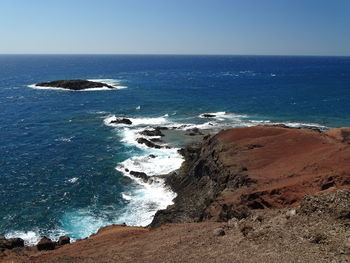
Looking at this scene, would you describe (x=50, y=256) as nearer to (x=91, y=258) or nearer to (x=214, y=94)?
(x=91, y=258)

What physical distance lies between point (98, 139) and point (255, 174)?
38.0 m

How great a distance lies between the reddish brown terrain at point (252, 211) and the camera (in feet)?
58.2

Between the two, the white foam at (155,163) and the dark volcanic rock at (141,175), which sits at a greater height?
the white foam at (155,163)

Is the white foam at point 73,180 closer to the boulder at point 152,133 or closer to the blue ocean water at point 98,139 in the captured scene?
the blue ocean water at point 98,139

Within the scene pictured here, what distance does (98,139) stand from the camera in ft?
207

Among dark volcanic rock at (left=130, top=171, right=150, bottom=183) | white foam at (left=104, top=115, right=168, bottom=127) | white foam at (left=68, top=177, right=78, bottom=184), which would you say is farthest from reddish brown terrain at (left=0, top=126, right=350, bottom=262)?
white foam at (left=104, top=115, right=168, bottom=127)

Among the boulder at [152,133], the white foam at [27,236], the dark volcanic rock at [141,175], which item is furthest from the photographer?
the boulder at [152,133]

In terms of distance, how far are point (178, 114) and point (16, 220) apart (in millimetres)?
51162

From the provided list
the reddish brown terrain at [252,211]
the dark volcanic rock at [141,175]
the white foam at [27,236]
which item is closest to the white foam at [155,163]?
the dark volcanic rock at [141,175]

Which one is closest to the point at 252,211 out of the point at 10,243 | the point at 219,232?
the point at 219,232

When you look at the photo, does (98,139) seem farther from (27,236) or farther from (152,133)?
(27,236)

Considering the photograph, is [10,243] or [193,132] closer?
[10,243]

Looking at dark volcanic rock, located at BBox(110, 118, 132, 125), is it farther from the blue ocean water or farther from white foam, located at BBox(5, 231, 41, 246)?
white foam, located at BBox(5, 231, 41, 246)

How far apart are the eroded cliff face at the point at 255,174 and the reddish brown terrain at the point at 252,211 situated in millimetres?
79
